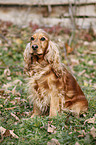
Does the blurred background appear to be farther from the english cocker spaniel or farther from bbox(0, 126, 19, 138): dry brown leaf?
the english cocker spaniel

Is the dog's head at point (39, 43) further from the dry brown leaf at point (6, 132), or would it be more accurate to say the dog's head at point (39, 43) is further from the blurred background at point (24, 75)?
the dry brown leaf at point (6, 132)

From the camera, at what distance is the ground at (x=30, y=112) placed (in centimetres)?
252

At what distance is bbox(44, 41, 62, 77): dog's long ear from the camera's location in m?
2.79

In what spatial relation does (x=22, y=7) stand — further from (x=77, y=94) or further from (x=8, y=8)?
(x=77, y=94)

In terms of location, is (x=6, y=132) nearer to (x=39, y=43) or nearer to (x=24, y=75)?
(x=39, y=43)

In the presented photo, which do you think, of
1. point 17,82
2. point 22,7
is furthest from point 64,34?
point 17,82

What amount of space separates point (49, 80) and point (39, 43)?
570mm

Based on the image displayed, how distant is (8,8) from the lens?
8070 millimetres

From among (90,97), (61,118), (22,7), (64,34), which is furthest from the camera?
(22,7)

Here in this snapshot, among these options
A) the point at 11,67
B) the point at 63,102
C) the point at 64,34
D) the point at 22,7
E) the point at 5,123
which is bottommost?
the point at 5,123

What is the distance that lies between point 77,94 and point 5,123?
125 centimetres

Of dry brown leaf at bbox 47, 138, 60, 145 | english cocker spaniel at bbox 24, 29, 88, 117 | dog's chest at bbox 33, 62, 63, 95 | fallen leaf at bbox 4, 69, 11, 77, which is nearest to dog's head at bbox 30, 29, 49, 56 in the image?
english cocker spaniel at bbox 24, 29, 88, 117

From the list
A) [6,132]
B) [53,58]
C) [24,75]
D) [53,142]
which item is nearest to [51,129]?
[53,142]

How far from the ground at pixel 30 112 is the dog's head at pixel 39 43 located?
0.93 feet
